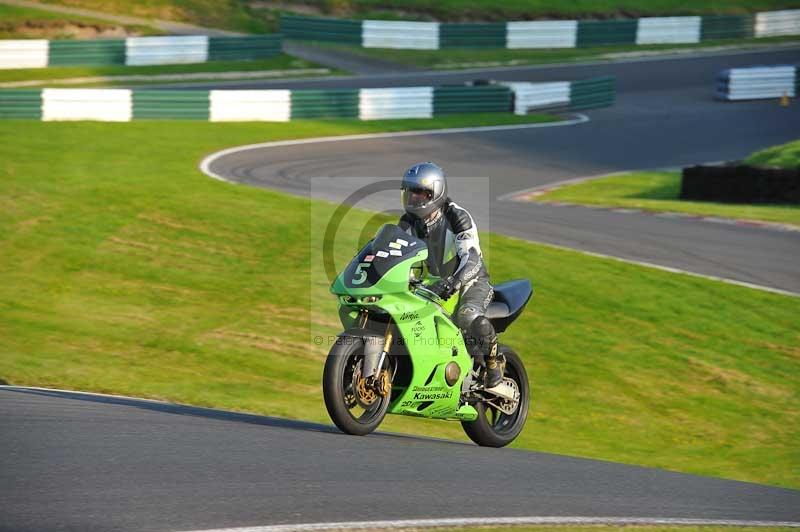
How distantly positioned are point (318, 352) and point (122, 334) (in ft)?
8.21

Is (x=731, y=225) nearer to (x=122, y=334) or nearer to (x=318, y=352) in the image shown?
(x=318, y=352)

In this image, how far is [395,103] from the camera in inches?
1332

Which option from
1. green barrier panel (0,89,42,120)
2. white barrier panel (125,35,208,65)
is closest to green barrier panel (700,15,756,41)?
white barrier panel (125,35,208,65)

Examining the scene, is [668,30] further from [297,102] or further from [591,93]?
[297,102]

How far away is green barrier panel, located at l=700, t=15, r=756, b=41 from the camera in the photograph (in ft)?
164

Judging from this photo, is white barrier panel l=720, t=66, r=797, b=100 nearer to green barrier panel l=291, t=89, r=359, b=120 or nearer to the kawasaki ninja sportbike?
green barrier panel l=291, t=89, r=359, b=120

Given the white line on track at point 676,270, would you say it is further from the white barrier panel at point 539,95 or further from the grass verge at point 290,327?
the white barrier panel at point 539,95

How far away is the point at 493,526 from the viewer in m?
6.73

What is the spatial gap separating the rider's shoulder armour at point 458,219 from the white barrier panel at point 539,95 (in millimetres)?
26661

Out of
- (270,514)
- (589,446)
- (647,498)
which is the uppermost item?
(270,514)

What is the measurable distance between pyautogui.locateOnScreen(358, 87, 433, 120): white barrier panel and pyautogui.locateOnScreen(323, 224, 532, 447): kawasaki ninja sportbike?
79.9 ft

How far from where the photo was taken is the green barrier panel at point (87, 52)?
3822 cm

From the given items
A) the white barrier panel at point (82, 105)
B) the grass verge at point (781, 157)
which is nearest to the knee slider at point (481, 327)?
the grass verge at point (781, 157)

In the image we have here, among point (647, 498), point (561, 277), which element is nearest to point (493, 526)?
point (647, 498)
